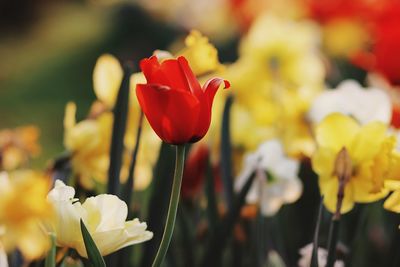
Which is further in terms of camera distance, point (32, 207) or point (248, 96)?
point (248, 96)

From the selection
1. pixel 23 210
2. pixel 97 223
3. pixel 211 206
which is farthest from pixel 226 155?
pixel 23 210

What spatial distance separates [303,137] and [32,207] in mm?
643

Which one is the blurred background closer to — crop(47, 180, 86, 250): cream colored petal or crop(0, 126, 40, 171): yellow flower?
crop(0, 126, 40, 171): yellow flower

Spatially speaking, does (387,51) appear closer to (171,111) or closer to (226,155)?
(226,155)

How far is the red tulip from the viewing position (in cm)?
51

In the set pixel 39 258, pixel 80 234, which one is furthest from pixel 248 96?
pixel 80 234

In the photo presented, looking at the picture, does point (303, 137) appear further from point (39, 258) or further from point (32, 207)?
point (32, 207)

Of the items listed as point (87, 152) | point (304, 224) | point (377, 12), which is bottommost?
point (304, 224)

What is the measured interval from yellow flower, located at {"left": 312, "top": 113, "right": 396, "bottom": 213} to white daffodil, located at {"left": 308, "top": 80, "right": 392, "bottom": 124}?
94 millimetres

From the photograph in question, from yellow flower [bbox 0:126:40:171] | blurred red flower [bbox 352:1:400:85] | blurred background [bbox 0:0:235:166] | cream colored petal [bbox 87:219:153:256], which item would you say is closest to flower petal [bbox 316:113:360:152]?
cream colored petal [bbox 87:219:153:256]

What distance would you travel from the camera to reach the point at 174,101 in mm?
509

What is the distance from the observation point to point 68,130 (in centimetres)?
82

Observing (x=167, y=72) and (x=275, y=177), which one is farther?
(x=275, y=177)

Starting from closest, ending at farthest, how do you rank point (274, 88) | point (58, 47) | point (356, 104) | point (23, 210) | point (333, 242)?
point (23, 210), point (333, 242), point (356, 104), point (274, 88), point (58, 47)
